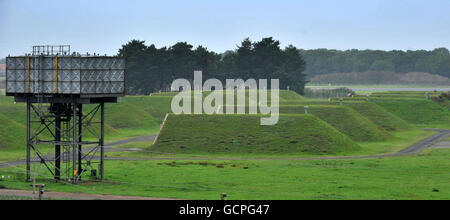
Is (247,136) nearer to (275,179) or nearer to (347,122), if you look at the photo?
(347,122)

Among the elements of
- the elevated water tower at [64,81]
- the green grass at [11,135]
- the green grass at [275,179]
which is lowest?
the green grass at [275,179]

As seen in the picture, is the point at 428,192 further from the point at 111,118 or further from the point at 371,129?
the point at 111,118

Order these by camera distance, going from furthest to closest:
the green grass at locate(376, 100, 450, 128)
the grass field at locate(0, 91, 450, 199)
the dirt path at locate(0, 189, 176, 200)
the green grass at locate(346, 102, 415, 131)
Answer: the green grass at locate(376, 100, 450, 128), the green grass at locate(346, 102, 415, 131), the grass field at locate(0, 91, 450, 199), the dirt path at locate(0, 189, 176, 200)

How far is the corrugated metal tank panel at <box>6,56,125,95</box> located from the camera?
78938 millimetres

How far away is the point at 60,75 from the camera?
259 feet

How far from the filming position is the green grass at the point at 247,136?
11719cm

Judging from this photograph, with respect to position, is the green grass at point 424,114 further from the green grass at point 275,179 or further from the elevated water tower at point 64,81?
the elevated water tower at point 64,81

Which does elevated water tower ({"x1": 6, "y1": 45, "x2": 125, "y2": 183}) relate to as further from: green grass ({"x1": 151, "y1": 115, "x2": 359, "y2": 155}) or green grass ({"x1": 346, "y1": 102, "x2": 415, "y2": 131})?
green grass ({"x1": 346, "y1": 102, "x2": 415, "y2": 131})

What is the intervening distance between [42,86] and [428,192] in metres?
42.7

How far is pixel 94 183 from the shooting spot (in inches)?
3137

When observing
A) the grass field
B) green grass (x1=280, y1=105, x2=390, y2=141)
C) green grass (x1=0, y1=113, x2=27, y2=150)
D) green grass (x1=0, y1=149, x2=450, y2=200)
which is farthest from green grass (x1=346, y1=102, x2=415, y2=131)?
green grass (x1=0, y1=113, x2=27, y2=150)

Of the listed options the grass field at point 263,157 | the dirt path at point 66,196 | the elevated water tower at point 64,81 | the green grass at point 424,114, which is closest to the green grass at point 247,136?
the grass field at point 263,157

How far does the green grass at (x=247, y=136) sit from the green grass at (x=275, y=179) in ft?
43.5

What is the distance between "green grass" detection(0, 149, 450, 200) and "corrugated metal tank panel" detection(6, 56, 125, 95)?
1031cm
